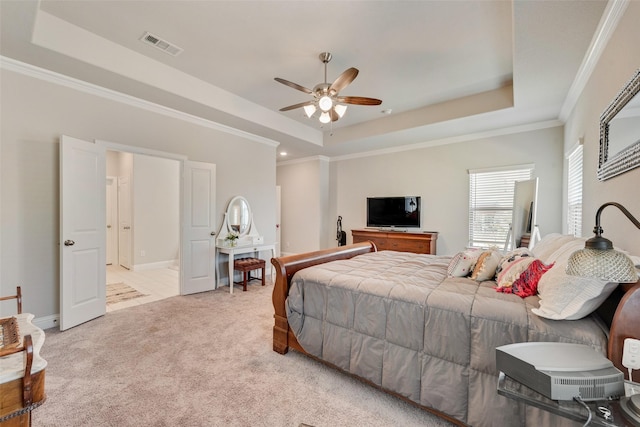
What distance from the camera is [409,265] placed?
108 inches

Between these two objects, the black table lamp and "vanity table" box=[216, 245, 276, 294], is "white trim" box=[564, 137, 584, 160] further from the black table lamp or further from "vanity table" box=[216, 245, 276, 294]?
"vanity table" box=[216, 245, 276, 294]

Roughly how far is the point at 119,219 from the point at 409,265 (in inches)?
263

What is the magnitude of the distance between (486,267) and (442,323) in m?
0.83

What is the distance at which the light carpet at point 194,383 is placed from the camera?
173 centimetres

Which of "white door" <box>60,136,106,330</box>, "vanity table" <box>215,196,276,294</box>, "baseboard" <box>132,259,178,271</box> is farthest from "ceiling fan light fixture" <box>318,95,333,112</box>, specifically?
"baseboard" <box>132,259,178,271</box>

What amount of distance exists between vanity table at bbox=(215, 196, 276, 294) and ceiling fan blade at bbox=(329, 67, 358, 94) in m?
2.83

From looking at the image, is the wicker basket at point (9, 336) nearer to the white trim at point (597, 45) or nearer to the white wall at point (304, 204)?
the white trim at point (597, 45)

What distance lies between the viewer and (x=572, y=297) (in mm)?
1323

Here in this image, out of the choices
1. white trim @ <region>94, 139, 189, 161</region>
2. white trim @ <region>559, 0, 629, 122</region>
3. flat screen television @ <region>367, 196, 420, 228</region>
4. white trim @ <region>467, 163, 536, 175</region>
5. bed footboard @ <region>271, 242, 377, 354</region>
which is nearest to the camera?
white trim @ <region>559, 0, 629, 122</region>

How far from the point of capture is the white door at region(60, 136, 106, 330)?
9.56ft

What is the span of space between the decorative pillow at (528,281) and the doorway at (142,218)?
17.6 ft

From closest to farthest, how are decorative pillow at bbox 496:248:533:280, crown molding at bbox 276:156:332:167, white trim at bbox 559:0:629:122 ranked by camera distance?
1. white trim at bbox 559:0:629:122
2. decorative pillow at bbox 496:248:533:280
3. crown molding at bbox 276:156:332:167

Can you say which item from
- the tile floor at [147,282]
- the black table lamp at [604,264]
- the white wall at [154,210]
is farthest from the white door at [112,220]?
the black table lamp at [604,264]

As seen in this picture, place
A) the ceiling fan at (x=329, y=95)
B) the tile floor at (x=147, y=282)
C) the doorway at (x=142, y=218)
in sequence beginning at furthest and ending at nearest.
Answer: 1. the doorway at (x=142, y=218)
2. the tile floor at (x=147, y=282)
3. the ceiling fan at (x=329, y=95)
